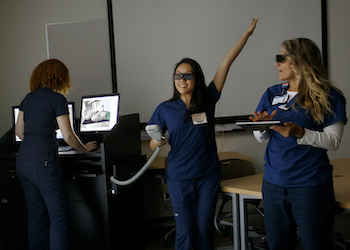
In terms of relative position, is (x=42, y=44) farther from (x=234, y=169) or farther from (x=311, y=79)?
(x=311, y=79)

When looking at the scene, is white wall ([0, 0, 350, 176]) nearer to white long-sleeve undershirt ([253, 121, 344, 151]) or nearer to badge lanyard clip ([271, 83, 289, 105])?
badge lanyard clip ([271, 83, 289, 105])

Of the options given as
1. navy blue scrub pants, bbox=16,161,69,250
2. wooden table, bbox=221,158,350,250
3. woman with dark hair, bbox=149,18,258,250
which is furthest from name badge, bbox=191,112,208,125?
navy blue scrub pants, bbox=16,161,69,250

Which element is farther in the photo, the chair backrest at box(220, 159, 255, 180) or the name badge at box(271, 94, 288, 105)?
the chair backrest at box(220, 159, 255, 180)

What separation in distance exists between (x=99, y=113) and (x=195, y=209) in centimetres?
143

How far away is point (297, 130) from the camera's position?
1.51 metres

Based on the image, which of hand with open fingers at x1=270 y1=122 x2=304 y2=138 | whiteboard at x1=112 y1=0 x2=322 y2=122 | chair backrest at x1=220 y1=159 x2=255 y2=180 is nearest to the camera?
hand with open fingers at x1=270 y1=122 x2=304 y2=138

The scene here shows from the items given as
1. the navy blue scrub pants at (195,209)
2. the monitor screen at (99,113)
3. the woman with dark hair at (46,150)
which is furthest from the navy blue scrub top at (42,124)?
the navy blue scrub pants at (195,209)

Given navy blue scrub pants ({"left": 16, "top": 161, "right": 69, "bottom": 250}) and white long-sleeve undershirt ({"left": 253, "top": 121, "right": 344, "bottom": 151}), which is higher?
white long-sleeve undershirt ({"left": 253, "top": 121, "right": 344, "bottom": 151})

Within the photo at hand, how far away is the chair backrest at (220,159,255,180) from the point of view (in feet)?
8.46

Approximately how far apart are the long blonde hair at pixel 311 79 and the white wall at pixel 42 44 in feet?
6.68

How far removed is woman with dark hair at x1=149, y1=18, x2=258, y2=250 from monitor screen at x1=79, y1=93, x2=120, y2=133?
3.25 feet

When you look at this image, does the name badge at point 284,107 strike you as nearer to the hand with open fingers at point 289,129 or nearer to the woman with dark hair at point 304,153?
the woman with dark hair at point 304,153

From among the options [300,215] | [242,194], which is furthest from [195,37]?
[300,215]

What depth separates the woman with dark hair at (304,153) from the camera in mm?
1573
